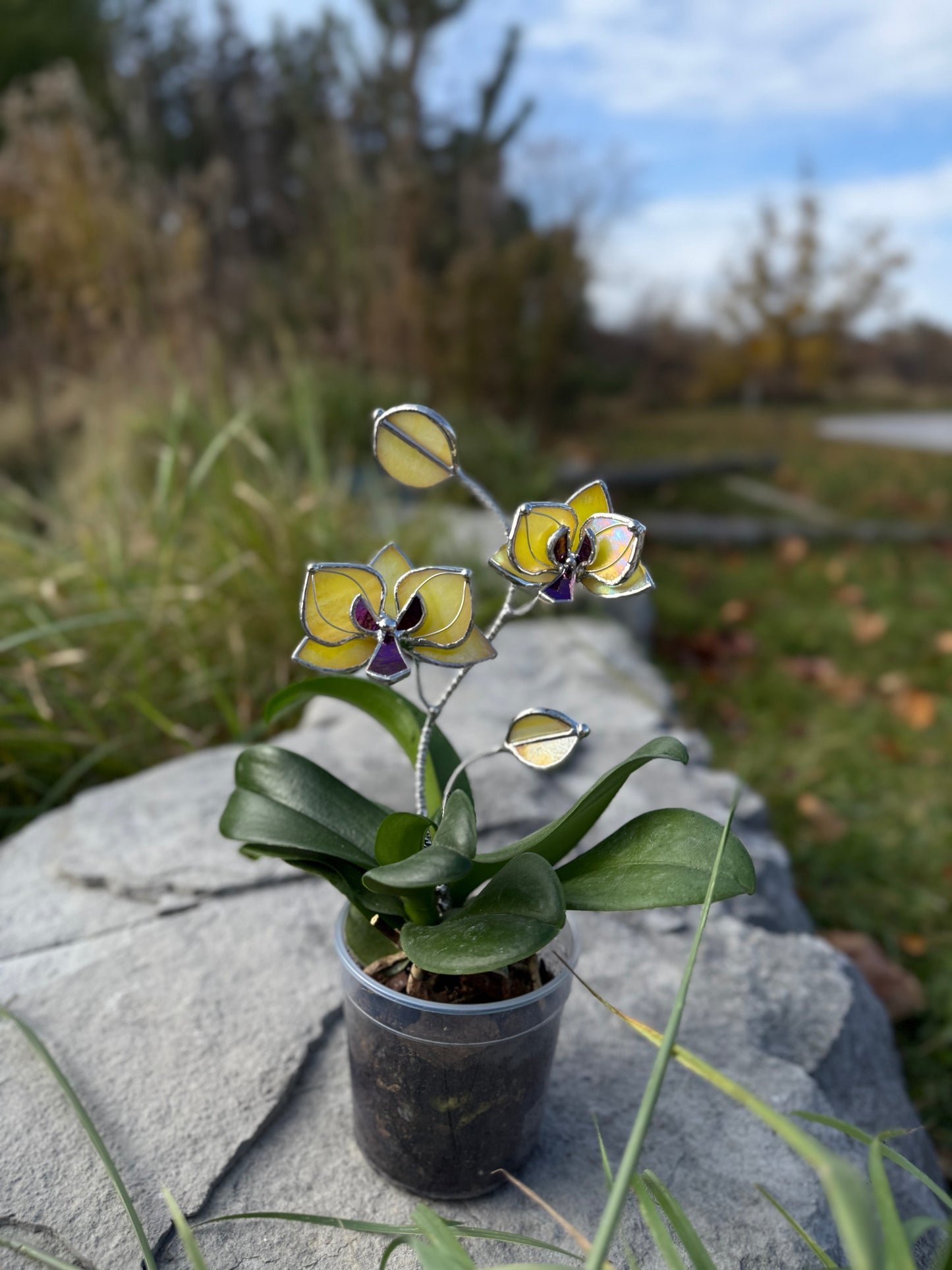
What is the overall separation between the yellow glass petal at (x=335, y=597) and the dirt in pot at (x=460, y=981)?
1.10 ft

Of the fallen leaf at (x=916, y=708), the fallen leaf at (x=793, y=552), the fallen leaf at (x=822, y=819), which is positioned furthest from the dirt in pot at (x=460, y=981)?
the fallen leaf at (x=793, y=552)

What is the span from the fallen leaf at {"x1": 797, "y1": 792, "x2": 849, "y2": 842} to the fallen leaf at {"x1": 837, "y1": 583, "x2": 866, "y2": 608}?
1711 millimetres

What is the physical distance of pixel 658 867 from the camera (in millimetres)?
840

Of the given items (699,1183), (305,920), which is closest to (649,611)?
(305,920)

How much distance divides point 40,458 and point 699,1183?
5283mm

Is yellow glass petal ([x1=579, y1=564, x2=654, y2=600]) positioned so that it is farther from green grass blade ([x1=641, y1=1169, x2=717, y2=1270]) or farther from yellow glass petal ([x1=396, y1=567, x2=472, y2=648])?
green grass blade ([x1=641, y1=1169, x2=717, y2=1270])

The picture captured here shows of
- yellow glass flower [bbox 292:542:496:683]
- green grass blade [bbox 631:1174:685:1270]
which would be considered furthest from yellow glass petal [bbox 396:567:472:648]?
green grass blade [bbox 631:1174:685:1270]

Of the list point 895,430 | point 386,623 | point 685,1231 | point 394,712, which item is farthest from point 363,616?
point 895,430

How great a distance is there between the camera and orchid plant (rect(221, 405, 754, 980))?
2.61ft

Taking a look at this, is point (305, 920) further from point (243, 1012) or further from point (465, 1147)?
point (465, 1147)

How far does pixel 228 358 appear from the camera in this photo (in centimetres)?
453

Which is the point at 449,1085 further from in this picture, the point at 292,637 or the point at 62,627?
the point at 292,637

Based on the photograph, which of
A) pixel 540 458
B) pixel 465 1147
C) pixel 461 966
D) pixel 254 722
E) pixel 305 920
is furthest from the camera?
pixel 540 458

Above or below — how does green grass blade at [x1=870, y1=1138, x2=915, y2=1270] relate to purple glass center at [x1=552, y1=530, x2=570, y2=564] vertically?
below
